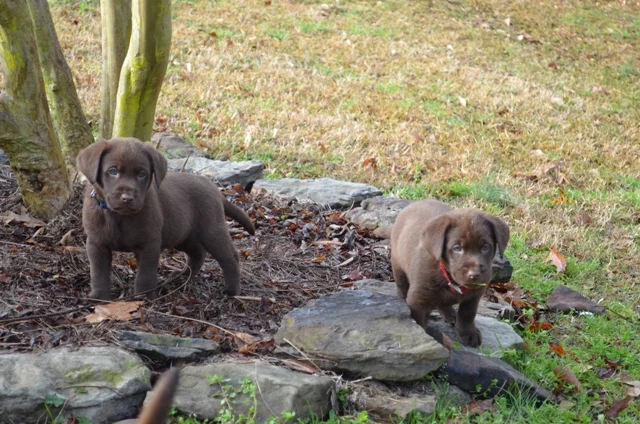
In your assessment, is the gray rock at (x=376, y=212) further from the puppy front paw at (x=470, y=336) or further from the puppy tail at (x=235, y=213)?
the puppy front paw at (x=470, y=336)

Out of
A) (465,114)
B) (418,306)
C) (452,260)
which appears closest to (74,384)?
(418,306)

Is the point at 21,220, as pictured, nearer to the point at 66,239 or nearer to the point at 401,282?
the point at 66,239

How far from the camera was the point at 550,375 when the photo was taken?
5.44 metres

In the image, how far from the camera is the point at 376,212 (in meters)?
7.84

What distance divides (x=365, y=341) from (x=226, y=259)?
53.7 inches

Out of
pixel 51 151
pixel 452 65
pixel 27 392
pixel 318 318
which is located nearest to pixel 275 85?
pixel 452 65

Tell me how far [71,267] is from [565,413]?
3558 mm

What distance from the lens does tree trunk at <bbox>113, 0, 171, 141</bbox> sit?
6.88 m

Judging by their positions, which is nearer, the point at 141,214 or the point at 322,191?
the point at 141,214

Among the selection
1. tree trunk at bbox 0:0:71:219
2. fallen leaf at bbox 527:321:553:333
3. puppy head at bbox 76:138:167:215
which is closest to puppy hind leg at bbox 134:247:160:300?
puppy head at bbox 76:138:167:215

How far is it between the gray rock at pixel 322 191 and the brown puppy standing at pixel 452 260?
251 centimetres

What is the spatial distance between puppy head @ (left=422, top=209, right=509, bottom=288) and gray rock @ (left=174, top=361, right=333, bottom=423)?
110 centimetres

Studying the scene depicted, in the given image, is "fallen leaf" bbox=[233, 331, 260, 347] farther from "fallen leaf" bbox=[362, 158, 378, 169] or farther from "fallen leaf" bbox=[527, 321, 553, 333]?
"fallen leaf" bbox=[362, 158, 378, 169]

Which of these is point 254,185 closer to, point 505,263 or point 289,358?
point 505,263
